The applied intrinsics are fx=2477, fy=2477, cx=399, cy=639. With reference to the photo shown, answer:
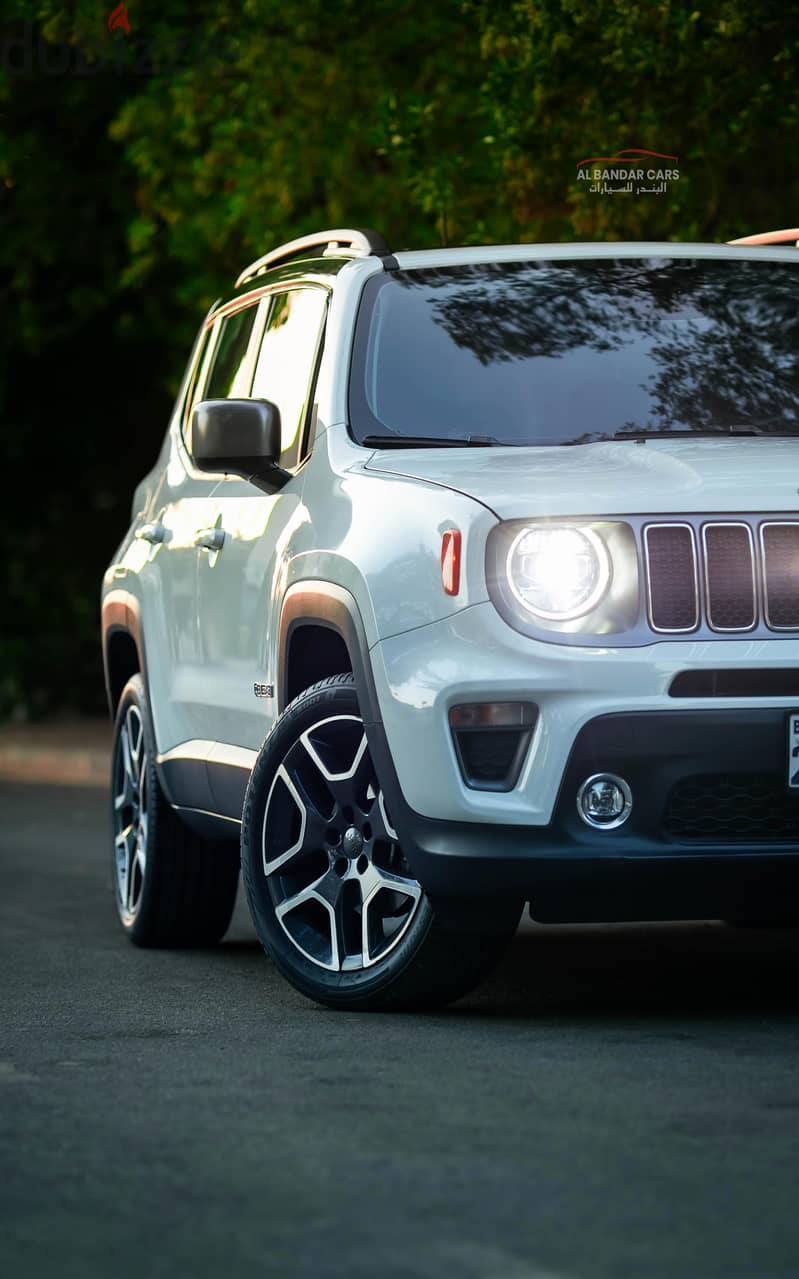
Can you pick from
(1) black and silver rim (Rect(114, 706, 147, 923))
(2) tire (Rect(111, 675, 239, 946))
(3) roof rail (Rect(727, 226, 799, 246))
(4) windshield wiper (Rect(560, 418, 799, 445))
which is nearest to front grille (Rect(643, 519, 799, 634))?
(4) windshield wiper (Rect(560, 418, 799, 445))

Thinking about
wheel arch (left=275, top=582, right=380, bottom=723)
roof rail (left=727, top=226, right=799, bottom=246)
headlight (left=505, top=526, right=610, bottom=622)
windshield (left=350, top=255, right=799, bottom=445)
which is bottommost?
wheel arch (left=275, top=582, right=380, bottom=723)

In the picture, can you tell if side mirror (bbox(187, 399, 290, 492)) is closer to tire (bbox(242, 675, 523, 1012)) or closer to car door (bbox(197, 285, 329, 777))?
car door (bbox(197, 285, 329, 777))

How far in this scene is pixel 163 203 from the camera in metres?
16.4

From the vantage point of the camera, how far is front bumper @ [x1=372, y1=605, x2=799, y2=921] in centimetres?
589

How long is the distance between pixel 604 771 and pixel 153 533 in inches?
113

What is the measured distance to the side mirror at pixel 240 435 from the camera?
274 inches

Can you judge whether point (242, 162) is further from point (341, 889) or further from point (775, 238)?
point (341, 889)

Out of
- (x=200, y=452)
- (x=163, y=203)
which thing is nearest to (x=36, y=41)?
(x=163, y=203)

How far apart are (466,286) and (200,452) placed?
3.01ft

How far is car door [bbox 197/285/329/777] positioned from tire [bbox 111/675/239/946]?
774mm

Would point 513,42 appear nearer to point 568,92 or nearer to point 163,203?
point 568,92

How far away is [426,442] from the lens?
6.70 m

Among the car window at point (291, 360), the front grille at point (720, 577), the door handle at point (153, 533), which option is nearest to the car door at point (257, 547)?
the car window at point (291, 360)

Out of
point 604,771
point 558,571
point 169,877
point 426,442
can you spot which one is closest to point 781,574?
point 558,571
